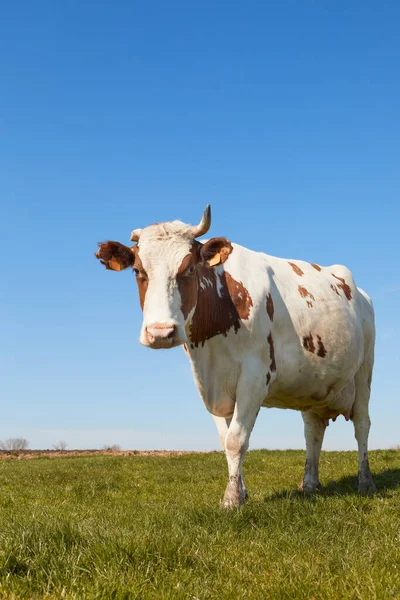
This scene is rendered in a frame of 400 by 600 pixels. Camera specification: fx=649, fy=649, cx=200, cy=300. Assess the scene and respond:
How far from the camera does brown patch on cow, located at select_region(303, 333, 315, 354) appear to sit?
9.33 metres

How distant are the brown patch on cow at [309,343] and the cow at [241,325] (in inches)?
0.9

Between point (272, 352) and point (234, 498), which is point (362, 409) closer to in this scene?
point (272, 352)

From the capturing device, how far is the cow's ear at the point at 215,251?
8.11m

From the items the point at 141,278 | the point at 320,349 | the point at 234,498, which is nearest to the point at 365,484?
the point at 320,349

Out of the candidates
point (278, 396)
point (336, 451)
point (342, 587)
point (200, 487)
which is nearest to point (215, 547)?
point (342, 587)

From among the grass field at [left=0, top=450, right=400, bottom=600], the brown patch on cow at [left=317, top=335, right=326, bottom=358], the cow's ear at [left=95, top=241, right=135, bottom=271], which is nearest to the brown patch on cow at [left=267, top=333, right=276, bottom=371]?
the brown patch on cow at [left=317, top=335, right=326, bottom=358]

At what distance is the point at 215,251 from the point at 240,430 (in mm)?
2244

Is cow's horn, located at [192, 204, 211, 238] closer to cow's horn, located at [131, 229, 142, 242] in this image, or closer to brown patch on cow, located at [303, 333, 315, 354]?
cow's horn, located at [131, 229, 142, 242]

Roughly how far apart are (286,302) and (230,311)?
130cm

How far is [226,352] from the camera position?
8.33 meters

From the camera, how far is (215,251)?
8.16m

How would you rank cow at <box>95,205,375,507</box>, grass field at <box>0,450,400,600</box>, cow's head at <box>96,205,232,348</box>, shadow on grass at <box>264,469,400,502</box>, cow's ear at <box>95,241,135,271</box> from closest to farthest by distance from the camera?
grass field at <box>0,450,400,600</box>
cow's head at <box>96,205,232,348</box>
cow at <box>95,205,375,507</box>
cow's ear at <box>95,241,135,271</box>
shadow on grass at <box>264,469,400,502</box>

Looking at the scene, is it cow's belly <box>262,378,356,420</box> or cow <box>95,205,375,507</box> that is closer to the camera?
cow <box>95,205,375,507</box>

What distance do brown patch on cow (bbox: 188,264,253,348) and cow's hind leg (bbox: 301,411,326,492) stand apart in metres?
3.45
